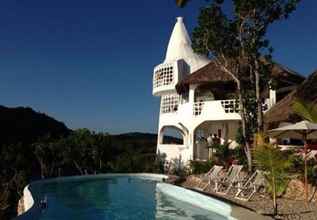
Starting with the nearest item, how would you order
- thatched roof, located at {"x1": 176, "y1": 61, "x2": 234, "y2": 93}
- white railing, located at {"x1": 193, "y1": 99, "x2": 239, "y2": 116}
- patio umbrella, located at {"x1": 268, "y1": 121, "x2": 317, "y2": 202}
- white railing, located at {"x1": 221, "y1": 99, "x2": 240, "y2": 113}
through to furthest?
1. patio umbrella, located at {"x1": 268, "y1": 121, "x2": 317, "y2": 202}
2. white railing, located at {"x1": 193, "y1": 99, "x2": 239, "y2": 116}
3. white railing, located at {"x1": 221, "y1": 99, "x2": 240, "y2": 113}
4. thatched roof, located at {"x1": 176, "y1": 61, "x2": 234, "y2": 93}

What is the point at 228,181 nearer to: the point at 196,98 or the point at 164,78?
the point at 196,98

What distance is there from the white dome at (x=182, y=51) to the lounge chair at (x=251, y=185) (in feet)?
47.4

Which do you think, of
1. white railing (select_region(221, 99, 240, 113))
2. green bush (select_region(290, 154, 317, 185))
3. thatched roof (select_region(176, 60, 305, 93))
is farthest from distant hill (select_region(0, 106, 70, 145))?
green bush (select_region(290, 154, 317, 185))

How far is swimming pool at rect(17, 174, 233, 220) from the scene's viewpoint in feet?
32.5

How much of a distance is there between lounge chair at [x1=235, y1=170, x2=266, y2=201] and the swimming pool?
1186mm

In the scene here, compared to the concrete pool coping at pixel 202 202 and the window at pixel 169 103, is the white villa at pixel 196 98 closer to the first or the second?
the window at pixel 169 103

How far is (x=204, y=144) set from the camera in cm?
2208

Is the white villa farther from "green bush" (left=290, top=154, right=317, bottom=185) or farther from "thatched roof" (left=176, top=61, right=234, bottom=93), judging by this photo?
"green bush" (left=290, top=154, right=317, bottom=185)

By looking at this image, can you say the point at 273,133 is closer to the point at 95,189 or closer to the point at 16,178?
the point at 95,189

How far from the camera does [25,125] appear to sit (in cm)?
3033

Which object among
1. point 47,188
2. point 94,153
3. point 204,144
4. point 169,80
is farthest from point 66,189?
point 169,80

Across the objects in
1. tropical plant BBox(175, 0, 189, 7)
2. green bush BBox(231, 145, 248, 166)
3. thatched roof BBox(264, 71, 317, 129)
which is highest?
tropical plant BBox(175, 0, 189, 7)

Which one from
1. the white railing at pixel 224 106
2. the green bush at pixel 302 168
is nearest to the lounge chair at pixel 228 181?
the green bush at pixel 302 168

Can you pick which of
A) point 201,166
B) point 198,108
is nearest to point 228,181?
point 201,166
